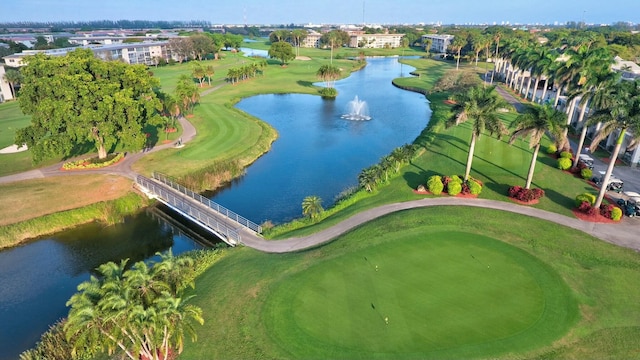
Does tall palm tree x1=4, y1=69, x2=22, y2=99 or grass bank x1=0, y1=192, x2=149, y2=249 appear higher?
tall palm tree x1=4, y1=69, x2=22, y2=99

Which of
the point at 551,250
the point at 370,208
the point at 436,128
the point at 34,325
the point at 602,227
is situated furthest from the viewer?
the point at 436,128

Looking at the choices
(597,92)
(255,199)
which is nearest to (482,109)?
(597,92)

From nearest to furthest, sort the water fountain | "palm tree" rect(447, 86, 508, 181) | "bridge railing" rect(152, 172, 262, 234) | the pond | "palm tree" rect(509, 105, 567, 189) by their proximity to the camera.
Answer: "palm tree" rect(509, 105, 567, 189)
"bridge railing" rect(152, 172, 262, 234)
"palm tree" rect(447, 86, 508, 181)
the pond
the water fountain

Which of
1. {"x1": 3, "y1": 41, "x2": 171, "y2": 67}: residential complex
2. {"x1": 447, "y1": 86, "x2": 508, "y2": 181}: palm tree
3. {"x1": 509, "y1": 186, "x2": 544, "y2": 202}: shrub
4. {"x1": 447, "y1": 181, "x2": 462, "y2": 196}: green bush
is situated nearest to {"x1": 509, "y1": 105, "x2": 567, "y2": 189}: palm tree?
{"x1": 447, "y1": 86, "x2": 508, "y2": 181}: palm tree

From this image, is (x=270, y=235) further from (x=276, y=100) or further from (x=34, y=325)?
(x=276, y=100)

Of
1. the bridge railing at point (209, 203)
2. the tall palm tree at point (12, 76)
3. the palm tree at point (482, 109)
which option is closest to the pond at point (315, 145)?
the bridge railing at point (209, 203)

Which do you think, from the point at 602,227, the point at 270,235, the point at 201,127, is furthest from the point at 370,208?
the point at 201,127

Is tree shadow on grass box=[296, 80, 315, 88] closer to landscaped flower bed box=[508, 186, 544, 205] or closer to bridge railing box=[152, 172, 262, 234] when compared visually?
bridge railing box=[152, 172, 262, 234]
